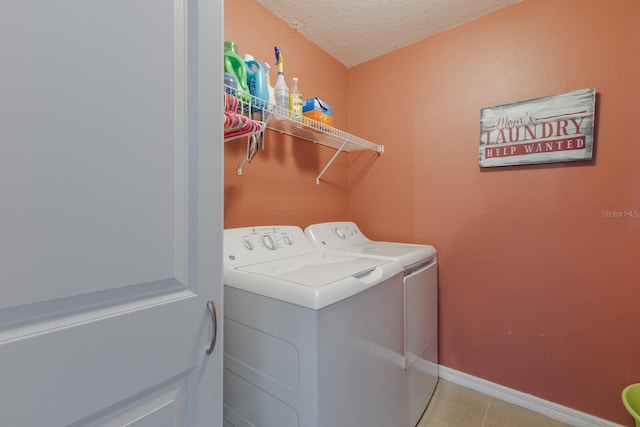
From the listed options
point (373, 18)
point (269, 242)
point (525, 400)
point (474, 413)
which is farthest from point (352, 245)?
point (373, 18)

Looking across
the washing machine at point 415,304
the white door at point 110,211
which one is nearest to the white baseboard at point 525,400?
the washing machine at point 415,304

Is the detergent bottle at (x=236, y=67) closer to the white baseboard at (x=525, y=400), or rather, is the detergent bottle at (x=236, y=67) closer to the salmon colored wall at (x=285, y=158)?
the salmon colored wall at (x=285, y=158)

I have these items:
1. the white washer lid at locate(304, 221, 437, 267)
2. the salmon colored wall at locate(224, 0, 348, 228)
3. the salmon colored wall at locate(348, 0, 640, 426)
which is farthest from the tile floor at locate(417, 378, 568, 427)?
the salmon colored wall at locate(224, 0, 348, 228)

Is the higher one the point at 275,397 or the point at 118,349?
the point at 118,349

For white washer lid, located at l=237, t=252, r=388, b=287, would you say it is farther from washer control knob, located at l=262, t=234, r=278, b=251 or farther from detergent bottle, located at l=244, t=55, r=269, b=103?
detergent bottle, located at l=244, t=55, r=269, b=103

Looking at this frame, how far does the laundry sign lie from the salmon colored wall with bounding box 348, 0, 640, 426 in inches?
2.0

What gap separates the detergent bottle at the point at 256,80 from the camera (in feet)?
4.31

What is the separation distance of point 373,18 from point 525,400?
8.50ft

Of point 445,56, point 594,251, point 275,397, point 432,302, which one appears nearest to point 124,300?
point 275,397

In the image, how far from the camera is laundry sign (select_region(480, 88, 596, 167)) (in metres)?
1.45

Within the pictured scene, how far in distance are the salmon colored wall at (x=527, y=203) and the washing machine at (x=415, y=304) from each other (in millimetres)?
224

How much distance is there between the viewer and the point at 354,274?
1.01 m

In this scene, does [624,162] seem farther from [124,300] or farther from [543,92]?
[124,300]

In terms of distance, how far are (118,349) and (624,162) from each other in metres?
2.22
